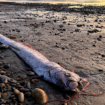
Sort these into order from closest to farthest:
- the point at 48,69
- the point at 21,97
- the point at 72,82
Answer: the point at 21,97
the point at 72,82
the point at 48,69

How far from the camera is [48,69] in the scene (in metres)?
3.96

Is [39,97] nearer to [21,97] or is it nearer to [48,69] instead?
[21,97]

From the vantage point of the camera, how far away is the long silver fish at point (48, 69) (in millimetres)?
3201

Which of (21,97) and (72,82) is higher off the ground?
(72,82)

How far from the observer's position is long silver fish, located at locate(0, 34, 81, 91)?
10.5 ft

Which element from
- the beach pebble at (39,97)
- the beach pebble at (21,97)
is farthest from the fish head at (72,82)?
the beach pebble at (21,97)

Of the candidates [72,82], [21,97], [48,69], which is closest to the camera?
[21,97]

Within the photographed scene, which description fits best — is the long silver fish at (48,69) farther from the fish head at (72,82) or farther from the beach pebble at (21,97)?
the beach pebble at (21,97)

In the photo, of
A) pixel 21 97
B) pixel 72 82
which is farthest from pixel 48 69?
pixel 21 97

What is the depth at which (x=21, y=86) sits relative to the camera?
3.45m

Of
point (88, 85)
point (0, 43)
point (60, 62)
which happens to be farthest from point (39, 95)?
point (0, 43)

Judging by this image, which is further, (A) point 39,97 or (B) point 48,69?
(B) point 48,69

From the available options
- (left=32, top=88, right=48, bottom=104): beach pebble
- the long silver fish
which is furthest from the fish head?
(left=32, top=88, right=48, bottom=104): beach pebble

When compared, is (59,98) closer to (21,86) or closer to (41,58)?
(21,86)
